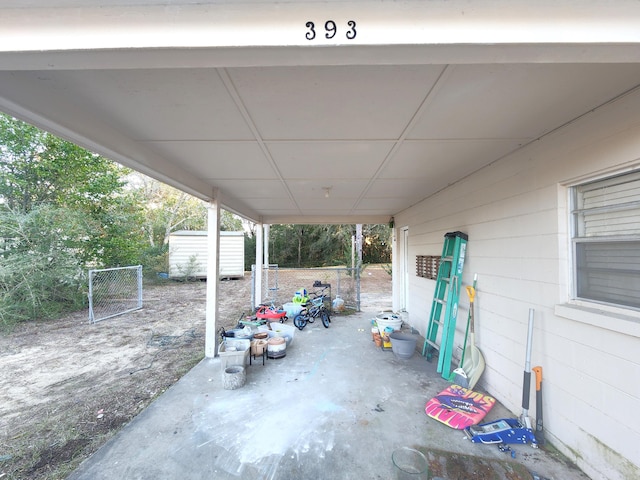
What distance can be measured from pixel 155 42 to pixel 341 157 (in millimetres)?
1932

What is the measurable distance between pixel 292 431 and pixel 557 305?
240 cm

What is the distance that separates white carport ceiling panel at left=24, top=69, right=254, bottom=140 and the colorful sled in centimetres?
302

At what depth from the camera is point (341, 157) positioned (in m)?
2.71

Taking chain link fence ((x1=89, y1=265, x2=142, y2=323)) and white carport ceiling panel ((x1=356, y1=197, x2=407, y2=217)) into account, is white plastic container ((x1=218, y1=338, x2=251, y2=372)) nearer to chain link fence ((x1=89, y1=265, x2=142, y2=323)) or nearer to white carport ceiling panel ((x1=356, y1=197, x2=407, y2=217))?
white carport ceiling panel ((x1=356, y1=197, x2=407, y2=217))

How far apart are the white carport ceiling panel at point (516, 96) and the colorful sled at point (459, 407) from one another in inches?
98.0

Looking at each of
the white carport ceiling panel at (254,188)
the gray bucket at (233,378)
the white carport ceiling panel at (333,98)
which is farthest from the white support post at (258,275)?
the white carport ceiling panel at (333,98)

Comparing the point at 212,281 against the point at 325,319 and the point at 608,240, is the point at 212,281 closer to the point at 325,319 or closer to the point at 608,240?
the point at 325,319

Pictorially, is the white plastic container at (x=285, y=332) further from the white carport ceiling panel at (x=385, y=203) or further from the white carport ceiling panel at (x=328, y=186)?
the white carport ceiling panel at (x=385, y=203)

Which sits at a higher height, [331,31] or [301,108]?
[301,108]

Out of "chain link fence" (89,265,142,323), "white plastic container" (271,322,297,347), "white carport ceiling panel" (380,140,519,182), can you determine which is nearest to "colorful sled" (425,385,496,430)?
"white plastic container" (271,322,297,347)

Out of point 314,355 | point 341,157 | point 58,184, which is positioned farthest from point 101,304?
point 341,157

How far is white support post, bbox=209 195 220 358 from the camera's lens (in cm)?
404

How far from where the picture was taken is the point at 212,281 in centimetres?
415

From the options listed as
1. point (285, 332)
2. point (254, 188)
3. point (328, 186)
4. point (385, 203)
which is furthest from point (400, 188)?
point (285, 332)
